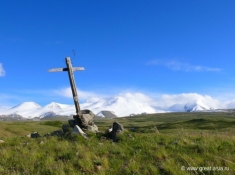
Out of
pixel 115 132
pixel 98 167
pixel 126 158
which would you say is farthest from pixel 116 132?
pixel 98 167

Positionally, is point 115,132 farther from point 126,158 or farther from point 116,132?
point 126,158

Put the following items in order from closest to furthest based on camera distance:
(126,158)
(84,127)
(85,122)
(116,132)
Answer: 1. (126,158)
2. (116,132)
3. (84,127)
4. (85,122)

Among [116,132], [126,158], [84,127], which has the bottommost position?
[126,158]

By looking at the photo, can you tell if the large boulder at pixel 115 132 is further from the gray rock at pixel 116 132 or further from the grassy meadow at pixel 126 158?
the grassy meadow at pixel 126 158

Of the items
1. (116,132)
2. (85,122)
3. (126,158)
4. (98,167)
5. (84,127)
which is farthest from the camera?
(85,122)

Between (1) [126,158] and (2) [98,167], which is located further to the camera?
(1) [126,158]

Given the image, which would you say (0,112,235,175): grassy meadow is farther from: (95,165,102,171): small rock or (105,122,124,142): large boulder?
(105,122,124,142): large boulder

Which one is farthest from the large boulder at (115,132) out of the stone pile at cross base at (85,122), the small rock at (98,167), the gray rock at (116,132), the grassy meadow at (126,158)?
the small rock at (98,167)

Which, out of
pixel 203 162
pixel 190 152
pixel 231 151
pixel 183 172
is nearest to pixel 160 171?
pixel 183 172

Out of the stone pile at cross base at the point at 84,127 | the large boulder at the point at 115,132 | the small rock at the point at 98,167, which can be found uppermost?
the stone pile at cross base at the point at 84,127

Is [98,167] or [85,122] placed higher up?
[85,122]

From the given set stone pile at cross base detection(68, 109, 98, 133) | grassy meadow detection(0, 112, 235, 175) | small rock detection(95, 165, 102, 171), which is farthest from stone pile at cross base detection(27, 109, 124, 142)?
small rock detection(95, 165, 102, 171)

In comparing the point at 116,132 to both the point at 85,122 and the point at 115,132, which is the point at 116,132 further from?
the point at 85,122

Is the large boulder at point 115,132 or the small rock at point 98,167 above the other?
the large boulder at point 115,132
